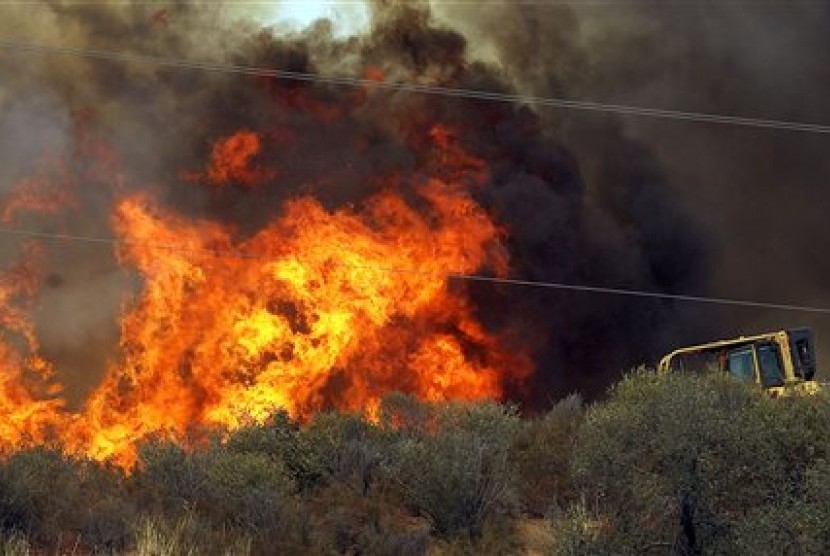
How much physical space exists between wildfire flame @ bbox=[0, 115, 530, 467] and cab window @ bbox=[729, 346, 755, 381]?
16.5 metres

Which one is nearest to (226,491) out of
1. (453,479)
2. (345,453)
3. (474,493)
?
(345,453)

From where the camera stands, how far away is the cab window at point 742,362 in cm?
2925

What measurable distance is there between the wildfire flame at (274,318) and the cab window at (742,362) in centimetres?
1647

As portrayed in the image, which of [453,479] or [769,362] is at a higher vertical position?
[769,362]

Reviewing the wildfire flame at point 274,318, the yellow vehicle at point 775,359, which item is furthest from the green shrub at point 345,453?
the wildfire flame at point 274,318

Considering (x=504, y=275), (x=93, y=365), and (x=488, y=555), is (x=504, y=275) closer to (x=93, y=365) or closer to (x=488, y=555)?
(x=93, y=365)

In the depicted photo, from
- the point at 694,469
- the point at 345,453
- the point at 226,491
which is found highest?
the point at 345,453

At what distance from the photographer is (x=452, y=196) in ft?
173

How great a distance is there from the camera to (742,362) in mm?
29594

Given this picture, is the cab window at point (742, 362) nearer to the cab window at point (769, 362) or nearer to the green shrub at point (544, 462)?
the cab window at point (769, 362)

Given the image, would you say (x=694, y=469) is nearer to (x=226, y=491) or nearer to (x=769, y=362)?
(x=226, y=491)

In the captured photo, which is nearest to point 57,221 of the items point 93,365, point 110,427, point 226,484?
point 93,365

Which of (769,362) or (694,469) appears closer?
(694,469)

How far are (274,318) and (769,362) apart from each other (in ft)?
71.1
